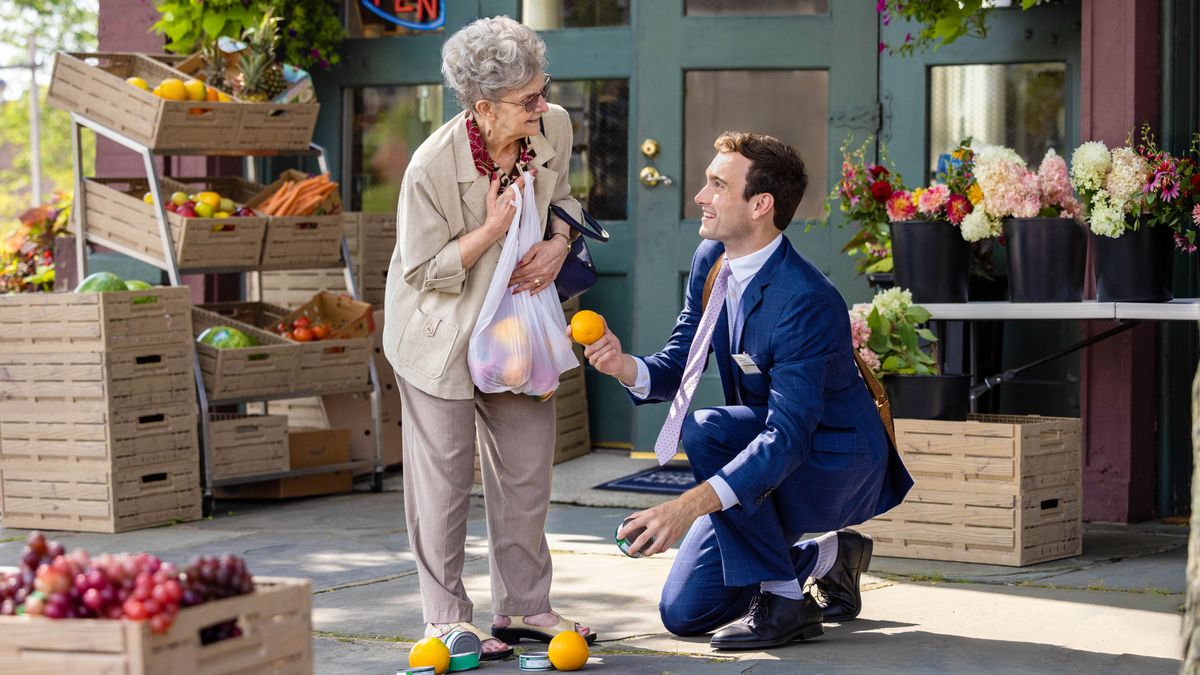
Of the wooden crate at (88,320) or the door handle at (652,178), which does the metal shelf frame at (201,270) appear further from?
the door handle at (652,178)

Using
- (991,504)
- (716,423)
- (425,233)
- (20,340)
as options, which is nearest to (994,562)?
(991,504)

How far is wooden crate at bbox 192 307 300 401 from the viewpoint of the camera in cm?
632

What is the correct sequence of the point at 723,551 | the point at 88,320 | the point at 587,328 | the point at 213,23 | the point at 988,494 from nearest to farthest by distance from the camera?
the point at 587,328
the point at 723,551
the point at 988,494
the point at 88,320
the point at 213,23

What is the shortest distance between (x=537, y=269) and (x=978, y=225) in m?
2.11

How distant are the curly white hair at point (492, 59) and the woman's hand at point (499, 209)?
24 cm

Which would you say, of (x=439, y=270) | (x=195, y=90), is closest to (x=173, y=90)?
(x=195, y=90)

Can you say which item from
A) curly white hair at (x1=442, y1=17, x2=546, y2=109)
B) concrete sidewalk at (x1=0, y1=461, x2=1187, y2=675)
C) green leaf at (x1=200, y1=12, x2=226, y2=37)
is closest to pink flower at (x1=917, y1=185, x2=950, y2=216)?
concrete sidewalk at (x1=0, y1=461, x2=1187, y2=675)

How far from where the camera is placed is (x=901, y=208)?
5.67 meters

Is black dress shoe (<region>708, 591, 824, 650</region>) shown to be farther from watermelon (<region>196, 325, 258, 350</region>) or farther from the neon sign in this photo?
the neon sign

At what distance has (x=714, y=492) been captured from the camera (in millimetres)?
3754

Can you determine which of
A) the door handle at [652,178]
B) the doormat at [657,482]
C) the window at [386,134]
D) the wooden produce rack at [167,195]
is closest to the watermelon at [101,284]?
the wooden produce rack at [167,195]

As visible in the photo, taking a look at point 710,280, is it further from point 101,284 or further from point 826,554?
point 101,284

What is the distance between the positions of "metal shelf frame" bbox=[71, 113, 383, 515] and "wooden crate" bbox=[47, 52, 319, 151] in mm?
44

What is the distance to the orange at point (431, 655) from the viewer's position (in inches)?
149
